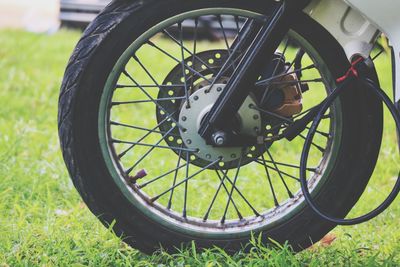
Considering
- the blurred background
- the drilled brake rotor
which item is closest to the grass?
the drilled brake rotor

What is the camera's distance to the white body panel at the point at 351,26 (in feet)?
9.77

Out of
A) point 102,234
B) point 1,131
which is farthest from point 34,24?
point 102,234

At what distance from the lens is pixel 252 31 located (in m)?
3.24

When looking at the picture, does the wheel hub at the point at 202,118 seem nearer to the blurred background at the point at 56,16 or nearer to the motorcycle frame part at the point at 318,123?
the motorcycle frame part at the point at 318,123

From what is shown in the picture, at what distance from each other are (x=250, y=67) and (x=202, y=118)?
27 cm

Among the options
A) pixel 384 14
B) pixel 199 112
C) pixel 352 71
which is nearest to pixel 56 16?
pixel 199 112

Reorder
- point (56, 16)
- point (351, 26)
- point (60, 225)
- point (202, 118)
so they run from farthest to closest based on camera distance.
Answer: point (56, 16) → point (60, 225) → point (202, 118) → point (351, 26)

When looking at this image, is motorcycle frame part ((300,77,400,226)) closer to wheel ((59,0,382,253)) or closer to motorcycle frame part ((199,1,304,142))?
wheel ((59,0,382,253))

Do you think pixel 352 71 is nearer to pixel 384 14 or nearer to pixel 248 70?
pixel 384 14

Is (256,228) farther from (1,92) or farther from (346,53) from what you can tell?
(1,92)

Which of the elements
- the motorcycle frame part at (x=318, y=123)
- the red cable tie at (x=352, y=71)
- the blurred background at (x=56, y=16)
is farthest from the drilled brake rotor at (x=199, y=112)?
the blurred background at (x=56, y=16)

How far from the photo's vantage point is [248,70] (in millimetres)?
3111

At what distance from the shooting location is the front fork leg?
307cm

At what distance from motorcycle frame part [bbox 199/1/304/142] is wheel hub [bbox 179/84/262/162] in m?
0.05
